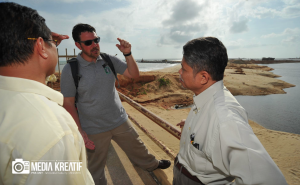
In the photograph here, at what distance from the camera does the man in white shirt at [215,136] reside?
963mm

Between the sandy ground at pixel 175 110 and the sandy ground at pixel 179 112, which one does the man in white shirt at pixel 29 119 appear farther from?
the sandy ground at pixel 179 112

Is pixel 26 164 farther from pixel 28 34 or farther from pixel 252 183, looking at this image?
pixel 252 183

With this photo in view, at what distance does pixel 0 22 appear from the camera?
83 centimetres

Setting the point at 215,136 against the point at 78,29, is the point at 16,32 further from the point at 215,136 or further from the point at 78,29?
the point at 78,29

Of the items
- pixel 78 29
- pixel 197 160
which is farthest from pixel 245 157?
pixel 78 29

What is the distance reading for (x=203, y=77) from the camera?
1418mm

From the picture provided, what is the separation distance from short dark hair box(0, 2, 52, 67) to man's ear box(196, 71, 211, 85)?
1205mm

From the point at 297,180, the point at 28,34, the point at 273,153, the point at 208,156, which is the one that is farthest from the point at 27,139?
the point at 273,153

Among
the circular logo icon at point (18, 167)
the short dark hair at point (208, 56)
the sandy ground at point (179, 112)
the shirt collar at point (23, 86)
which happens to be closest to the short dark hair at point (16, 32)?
the shirt collar at point (23, 86)

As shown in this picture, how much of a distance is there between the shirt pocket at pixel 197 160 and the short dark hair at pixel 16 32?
52.0 inches

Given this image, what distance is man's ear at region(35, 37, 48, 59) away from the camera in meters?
0.94

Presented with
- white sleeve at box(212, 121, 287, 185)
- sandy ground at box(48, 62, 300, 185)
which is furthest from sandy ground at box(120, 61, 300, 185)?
white sleeve at box(212, 121, 287, 185)

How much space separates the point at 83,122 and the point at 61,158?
5.42 feet

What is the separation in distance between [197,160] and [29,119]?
1180 mm
